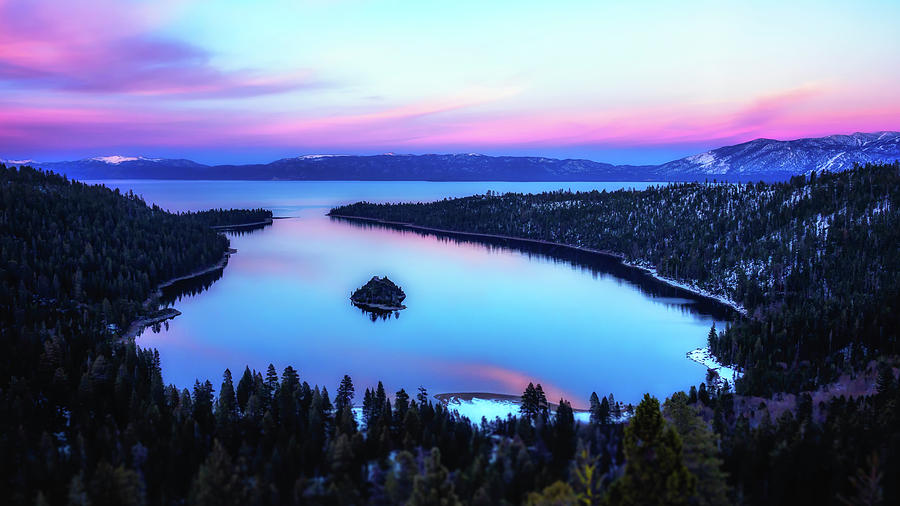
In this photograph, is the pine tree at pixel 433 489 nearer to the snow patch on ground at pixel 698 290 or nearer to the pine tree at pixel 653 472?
the pine tree at pixel 653 472

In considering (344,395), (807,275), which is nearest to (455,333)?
(344,395)

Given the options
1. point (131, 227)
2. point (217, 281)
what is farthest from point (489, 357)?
point (131, 227)

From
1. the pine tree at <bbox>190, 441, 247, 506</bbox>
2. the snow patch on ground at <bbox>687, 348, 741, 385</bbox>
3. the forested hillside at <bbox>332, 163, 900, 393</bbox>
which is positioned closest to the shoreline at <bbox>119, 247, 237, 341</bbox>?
the pine tree at <bbox>190, 441, 247, 506</bbox>

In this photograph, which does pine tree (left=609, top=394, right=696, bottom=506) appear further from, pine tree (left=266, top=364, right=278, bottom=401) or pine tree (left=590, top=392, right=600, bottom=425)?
pine tree (left=266, top=364, right=278, bottom=401)

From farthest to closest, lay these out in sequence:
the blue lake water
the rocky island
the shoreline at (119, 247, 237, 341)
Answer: the rocky island, the shoreline at (119, 247, 237, 341), the blue lake water

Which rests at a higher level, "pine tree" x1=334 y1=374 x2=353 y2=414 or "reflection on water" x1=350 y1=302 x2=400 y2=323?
"pine tree" x1=334 y1=374 x2=353 y2=414

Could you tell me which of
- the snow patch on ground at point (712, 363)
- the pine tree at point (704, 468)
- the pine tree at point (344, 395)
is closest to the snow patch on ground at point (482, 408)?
the pine tree at point (344, 395)

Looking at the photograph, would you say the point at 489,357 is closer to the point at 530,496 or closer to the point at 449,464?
the point at 449,464
